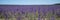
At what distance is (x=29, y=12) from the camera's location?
1.03 meters

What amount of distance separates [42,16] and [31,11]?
0.34ft

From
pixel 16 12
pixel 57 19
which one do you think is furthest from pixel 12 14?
pixel 57 19

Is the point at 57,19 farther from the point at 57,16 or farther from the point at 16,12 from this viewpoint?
the point at 16,12

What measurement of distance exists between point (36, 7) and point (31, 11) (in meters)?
0.05

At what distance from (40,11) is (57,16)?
0.50ft

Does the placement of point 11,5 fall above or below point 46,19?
above

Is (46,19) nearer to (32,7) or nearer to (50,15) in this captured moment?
(50,15)

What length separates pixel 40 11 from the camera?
1025mm

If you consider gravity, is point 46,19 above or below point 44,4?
below

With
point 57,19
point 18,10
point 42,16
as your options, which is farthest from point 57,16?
point 18,10

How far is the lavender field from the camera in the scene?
1.02 m

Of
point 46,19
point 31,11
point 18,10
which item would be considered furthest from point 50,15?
point 18,10

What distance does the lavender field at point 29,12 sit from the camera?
1016 millimetres

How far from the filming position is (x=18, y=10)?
103 centimetres
